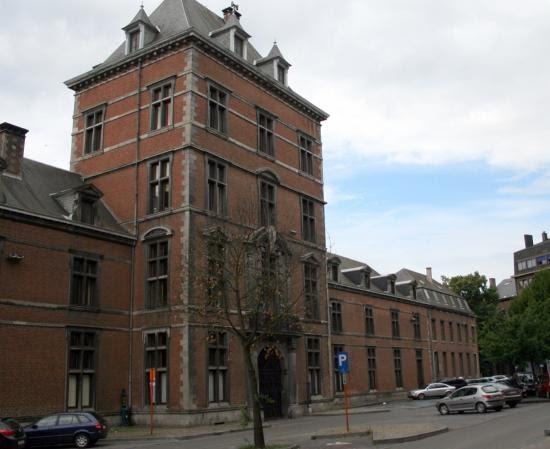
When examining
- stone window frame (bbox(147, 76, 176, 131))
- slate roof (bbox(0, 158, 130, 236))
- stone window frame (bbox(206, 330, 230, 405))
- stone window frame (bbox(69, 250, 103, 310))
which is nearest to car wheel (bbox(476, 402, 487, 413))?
stone window frame (bbox(206, 330, 230, 405))

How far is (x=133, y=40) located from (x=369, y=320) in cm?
2668

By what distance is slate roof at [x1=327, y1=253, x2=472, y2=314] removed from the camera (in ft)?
155

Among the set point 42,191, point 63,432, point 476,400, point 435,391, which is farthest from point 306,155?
point 63,432

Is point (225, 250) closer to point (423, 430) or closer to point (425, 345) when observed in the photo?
point (423, 430)

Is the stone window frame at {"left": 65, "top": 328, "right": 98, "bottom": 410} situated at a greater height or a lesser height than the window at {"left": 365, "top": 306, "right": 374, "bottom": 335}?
lesser

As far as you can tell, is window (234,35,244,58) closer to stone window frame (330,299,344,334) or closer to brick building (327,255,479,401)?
brick building (327,255,479,401)

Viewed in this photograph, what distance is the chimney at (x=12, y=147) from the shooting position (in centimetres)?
2598

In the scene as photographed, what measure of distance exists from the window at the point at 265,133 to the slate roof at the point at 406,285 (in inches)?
493

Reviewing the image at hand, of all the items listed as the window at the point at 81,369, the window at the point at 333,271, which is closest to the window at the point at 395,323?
the window at the point at 333,271

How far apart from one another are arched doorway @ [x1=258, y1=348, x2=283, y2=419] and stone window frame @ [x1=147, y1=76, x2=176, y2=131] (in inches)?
467

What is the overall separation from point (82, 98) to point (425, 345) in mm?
36379

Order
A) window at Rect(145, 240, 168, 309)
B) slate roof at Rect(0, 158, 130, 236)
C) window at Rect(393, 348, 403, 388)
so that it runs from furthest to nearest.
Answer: window at Rect(393, 348, 403, 388), window at Rect(145, 240, 168, 309), slate roof at Rect(0, 158, 130, 236)

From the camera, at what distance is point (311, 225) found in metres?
35.8

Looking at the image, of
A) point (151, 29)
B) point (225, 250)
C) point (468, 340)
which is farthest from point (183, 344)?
point (468, 340)
